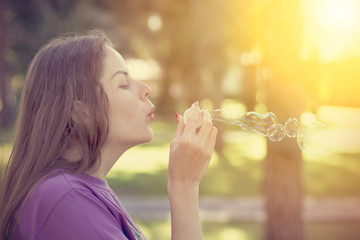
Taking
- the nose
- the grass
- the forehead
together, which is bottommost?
the grass

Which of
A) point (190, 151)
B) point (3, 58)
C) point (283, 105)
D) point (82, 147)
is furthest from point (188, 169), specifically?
point (3, 58)

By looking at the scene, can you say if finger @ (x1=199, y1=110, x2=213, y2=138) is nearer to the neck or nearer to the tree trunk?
the neck

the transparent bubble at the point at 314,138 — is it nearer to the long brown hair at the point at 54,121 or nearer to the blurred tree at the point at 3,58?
the long brown hair at the point at 54,121

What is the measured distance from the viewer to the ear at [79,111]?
1634 mm

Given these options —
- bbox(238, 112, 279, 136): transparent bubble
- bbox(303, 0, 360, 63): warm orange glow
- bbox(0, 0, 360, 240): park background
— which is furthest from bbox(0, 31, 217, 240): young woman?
bbox(303, 0, 360, 63): warm orange glow

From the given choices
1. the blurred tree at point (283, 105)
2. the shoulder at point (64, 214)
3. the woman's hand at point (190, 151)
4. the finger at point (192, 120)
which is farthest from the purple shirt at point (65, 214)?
the blurred tree at point (283, 105)

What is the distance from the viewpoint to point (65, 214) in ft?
4.41

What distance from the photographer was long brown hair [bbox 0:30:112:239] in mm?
1561

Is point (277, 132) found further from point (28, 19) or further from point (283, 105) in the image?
point (28, 19)

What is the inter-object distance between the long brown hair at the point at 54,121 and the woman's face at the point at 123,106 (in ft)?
0.13

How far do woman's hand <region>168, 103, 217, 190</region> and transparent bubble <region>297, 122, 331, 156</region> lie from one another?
1.33m

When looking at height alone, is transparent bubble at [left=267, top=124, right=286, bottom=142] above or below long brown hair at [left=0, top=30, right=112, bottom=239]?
below

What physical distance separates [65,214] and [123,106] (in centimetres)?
53

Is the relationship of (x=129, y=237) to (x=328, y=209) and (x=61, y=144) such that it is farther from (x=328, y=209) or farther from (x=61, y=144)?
(x=328, y=209)
